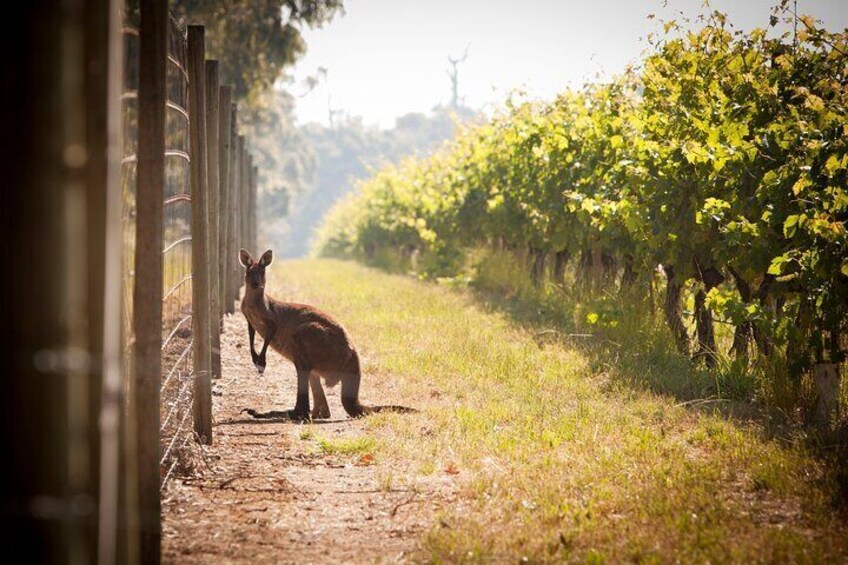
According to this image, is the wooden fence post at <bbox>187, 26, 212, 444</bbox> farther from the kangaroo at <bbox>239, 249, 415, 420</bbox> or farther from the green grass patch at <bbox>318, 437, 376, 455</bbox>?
the kangaroo at <bbox>239, 249, 415, 420</bbox>

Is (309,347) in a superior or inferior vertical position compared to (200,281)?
inferior

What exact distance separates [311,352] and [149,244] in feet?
10.6

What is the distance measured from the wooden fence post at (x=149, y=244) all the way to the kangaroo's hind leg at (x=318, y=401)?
318 cm

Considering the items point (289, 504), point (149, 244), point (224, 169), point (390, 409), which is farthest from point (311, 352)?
point (224, 169)

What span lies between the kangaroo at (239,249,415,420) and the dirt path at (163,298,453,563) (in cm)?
21

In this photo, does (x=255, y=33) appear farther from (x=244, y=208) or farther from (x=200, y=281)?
(x=200, y=281)

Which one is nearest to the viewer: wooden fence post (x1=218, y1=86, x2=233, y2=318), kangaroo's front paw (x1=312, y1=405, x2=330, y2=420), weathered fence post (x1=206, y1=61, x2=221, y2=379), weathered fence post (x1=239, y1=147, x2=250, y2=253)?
kangaroo's front paw (x1=312, y1=405, x2=330, y2=420)

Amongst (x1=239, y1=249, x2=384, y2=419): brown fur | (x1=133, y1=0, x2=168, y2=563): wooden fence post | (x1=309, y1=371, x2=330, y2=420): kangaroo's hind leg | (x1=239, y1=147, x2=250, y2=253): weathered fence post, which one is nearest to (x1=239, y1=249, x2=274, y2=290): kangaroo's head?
(x1=239, y1=249, x2=384, y2=419): brown fur

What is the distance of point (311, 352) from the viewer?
6.89 metres

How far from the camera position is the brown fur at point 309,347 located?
689 cm

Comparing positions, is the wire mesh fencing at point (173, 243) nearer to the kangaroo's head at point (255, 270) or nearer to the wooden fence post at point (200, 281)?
the wooden fence post at point (200, 281)

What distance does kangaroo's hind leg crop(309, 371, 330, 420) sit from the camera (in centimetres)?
706

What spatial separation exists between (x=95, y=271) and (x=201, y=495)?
7.95 feet

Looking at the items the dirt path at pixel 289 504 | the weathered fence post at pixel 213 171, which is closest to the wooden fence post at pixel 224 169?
the weathered fence post at pixel 213 171
